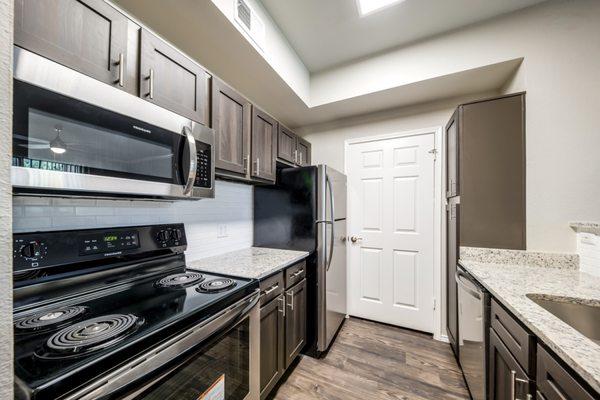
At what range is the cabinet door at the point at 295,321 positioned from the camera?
5.49ft

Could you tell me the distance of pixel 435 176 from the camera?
233 cm

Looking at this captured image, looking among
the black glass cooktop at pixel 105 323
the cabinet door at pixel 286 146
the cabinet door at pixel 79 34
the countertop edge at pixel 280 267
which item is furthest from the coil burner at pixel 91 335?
the cabinet door at pixel 286 146

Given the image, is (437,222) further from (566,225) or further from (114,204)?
(114,204)

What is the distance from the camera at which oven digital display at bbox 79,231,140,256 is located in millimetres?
1049

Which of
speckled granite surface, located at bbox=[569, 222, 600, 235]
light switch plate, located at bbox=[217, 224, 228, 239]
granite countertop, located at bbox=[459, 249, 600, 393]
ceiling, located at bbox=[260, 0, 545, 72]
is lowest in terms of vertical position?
granite countertop, located at bbox=[459, 249, 600, 393]

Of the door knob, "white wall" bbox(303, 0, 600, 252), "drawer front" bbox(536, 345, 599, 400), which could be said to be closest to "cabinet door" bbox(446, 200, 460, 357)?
"white wall" bbox(303, 0, 600, 252)

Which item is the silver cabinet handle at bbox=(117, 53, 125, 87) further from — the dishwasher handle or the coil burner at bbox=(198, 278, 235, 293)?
the dishwasher handle

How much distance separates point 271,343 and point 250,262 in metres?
0.54

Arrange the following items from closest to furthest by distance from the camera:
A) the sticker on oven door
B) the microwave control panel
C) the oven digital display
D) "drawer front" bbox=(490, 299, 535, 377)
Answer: "drawer front" bbox=(490, 299, 535, 377), the sticker on oven door, the oven digital display, the microwave control panel

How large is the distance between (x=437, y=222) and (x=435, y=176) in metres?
0.47

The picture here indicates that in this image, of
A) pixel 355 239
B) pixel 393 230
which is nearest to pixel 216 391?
pixel 355 239

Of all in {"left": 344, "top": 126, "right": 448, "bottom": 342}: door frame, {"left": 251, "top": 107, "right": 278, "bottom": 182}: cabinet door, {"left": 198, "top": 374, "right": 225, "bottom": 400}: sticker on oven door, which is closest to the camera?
{"left": 198, "top": 374, "right": 225, "bottom": 400}: sticker on oven door

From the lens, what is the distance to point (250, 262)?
1656 mm

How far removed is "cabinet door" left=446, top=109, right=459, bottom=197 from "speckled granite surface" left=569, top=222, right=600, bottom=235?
0.68 meters
